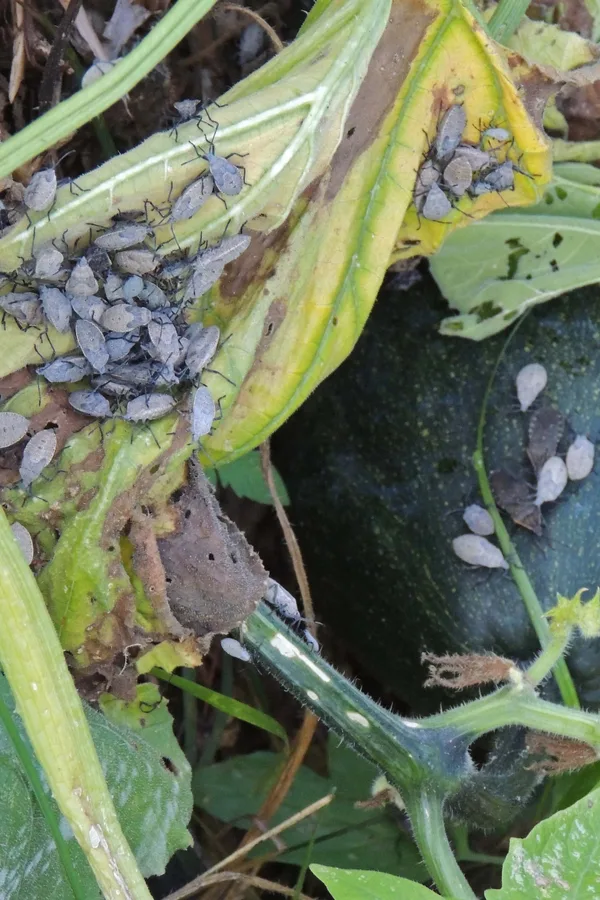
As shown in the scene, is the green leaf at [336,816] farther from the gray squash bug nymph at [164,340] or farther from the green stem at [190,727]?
the gray squash bug nymph at [164,340]

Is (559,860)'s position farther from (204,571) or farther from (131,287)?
(131,287)

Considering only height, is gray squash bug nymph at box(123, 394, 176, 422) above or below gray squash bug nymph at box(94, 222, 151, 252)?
below

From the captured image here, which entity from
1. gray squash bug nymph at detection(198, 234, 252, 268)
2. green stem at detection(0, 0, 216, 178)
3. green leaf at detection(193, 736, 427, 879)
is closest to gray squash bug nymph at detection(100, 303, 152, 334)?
gray squash bug nymph at detection(198, 234, 252, 268)

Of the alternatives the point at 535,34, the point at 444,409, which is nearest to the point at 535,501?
the point at 444,409

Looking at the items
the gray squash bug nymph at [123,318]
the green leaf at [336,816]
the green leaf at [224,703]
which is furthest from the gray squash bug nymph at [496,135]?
the green leaf at [336,816]

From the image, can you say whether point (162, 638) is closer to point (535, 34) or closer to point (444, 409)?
point (444, 409)

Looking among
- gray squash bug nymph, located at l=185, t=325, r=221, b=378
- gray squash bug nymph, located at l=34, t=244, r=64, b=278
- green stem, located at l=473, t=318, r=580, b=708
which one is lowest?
green stem, located at l=473, t=318, r=580, b=708

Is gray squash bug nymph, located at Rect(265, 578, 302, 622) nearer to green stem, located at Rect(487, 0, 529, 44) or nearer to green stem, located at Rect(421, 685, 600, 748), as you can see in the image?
green stem, located at Rect(421, 685, 600, 748)

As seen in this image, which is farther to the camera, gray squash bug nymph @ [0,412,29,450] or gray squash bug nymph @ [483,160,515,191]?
gray squash bug nymph @ [483,160,515,191]
